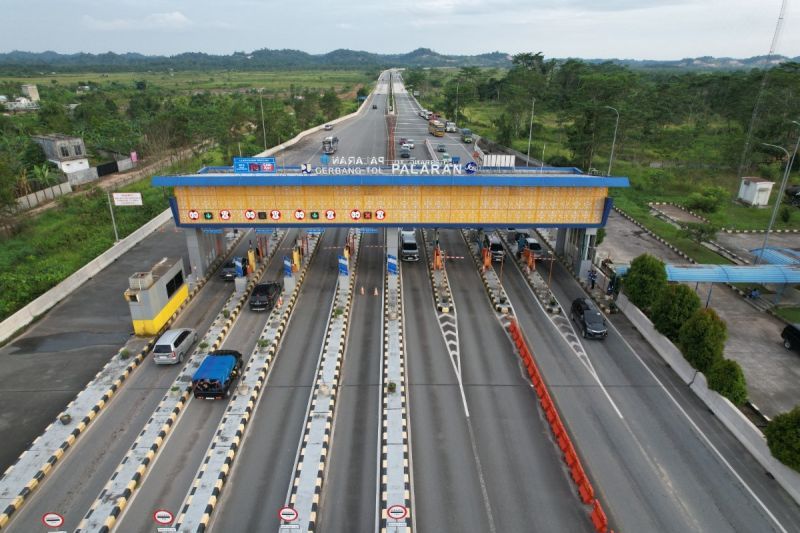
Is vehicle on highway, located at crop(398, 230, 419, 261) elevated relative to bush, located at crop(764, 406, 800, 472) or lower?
lower

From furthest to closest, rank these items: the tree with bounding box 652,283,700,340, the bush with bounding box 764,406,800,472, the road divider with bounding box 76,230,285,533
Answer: the tree with bounding box 652,283,700,340
the bush with bounding box 764,406,800,472
the road divider with bounding box 76,230,285,533

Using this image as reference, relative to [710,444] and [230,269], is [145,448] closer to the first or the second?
[230,269]

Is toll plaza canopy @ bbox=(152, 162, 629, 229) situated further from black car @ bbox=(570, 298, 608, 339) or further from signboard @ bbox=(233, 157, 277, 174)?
black car @ bbox=(570, 298, 608, 339)

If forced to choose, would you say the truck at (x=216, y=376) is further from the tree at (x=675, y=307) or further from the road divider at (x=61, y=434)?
the tree at (x=675, y=307)

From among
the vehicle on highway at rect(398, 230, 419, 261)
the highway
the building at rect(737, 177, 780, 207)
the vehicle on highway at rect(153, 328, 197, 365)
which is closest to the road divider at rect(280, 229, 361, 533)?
the highway

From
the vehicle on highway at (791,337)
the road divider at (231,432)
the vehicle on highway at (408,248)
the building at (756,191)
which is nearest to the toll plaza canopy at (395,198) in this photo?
the vehicle on highway at (408,248)

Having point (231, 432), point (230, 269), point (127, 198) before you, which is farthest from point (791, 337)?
point (127, 198)
